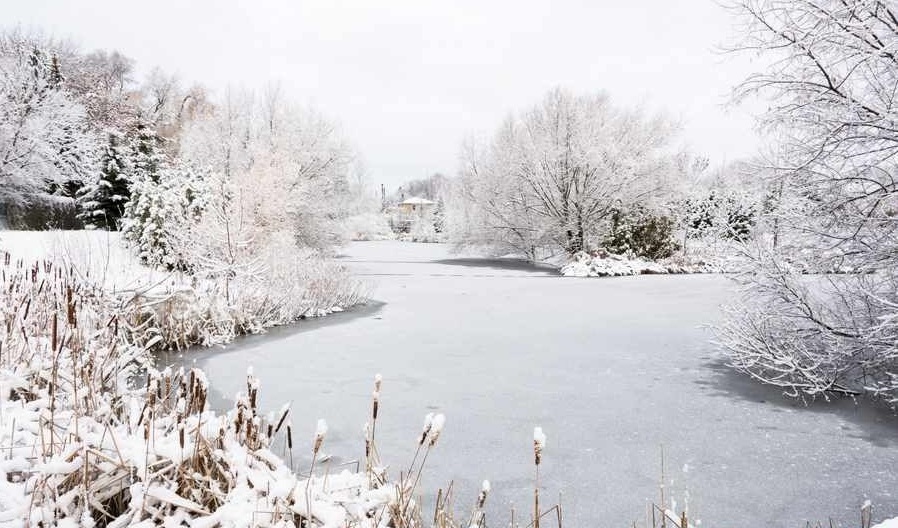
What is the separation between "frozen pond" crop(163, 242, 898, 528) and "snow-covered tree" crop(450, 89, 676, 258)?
13.2 m

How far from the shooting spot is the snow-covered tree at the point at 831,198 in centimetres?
501

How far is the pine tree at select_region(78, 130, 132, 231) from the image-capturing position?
21391mm

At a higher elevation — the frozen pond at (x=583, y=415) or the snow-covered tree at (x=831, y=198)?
the snow-covered tree at (x=831, y=198)

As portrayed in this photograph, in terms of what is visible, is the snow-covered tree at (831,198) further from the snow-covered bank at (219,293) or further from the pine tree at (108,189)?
the pine tree at (108,189)

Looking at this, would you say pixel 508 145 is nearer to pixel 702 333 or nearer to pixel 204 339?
pixel 702 333

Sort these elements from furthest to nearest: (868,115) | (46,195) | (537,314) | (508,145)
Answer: (508,145), (46,195), (537,314), (868,115)

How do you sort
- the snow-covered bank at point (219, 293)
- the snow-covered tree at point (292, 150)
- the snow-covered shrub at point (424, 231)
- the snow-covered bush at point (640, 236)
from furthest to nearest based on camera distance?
the snow-covered shrub at point (424, 231)
the snow-covered tree at point (292, 150)
the snow-covered bush at point (640, 236)
the snow-covered bank at point (219, 293)

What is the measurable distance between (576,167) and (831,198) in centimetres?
1777

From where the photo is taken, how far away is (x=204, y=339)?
8.65 metres

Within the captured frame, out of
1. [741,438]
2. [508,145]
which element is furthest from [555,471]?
[508,145]

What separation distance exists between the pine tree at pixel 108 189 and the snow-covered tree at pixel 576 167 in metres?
16.2

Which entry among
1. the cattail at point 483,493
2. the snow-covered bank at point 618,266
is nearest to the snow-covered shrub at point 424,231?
the snow-covered bank at point 618,266

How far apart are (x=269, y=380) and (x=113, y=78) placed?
166 ft

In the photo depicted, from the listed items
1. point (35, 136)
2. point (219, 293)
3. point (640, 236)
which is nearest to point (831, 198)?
point (219, 293)
